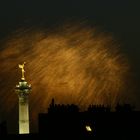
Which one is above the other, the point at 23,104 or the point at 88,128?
the point at 23,104

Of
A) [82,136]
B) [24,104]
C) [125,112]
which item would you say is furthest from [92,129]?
[24,104]

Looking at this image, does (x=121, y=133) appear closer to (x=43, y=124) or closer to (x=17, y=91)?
(x=43, y=124)

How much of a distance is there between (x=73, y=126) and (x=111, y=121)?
9.38ft

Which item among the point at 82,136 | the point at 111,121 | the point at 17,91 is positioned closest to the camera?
the point at 82,136

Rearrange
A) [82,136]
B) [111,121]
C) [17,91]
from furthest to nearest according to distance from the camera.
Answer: [17,91] < [111,121] < [82,136]

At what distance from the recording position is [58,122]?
39.9m

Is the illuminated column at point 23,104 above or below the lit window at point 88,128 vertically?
above

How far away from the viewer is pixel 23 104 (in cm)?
5675

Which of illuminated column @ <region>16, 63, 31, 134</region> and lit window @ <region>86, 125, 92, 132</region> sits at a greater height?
illuminated column @ <region>16, 63, 31, 134</region>

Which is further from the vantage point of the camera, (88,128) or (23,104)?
(23,104)

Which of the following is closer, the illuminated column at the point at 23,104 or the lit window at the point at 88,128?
the lit window at the point at 88,128

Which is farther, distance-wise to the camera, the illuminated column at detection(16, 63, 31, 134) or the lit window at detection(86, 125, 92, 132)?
the illuminated column at detection(16, 63, 31, 134)

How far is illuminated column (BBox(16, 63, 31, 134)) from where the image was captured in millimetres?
56312

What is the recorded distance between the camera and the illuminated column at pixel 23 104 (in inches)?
2217
